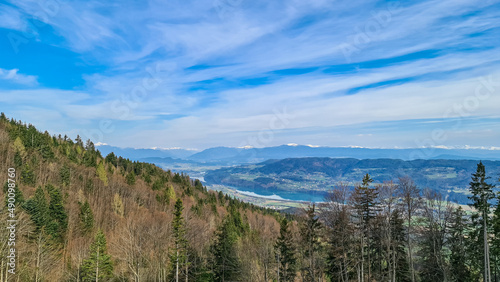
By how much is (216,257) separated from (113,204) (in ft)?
134

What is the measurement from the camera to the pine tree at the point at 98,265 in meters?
33.6

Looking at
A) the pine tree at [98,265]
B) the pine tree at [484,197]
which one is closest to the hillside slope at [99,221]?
the pine tree at [98,265]

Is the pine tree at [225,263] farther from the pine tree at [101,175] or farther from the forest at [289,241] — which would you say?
the pine tree at [101,175]

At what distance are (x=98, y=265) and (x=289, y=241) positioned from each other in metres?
24.6

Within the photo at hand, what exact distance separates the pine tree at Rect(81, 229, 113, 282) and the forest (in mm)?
147

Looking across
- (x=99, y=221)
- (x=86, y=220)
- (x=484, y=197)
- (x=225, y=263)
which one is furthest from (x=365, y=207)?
(x=99, y=221)

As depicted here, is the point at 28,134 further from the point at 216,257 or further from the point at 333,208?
the point at 333,208

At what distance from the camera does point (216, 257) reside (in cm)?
4106

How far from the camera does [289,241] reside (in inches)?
1366

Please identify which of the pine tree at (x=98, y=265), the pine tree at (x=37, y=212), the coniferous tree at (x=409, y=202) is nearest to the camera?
the coniferous tree at (x=409, y=202)

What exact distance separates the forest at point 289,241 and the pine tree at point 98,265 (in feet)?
0.48

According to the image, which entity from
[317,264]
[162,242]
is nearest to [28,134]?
[162,242]

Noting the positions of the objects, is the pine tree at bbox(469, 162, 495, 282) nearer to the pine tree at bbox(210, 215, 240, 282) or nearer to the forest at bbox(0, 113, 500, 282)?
the forest at bbox(0, 113, 500, 282)

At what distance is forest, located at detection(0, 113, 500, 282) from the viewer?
25.5 m
